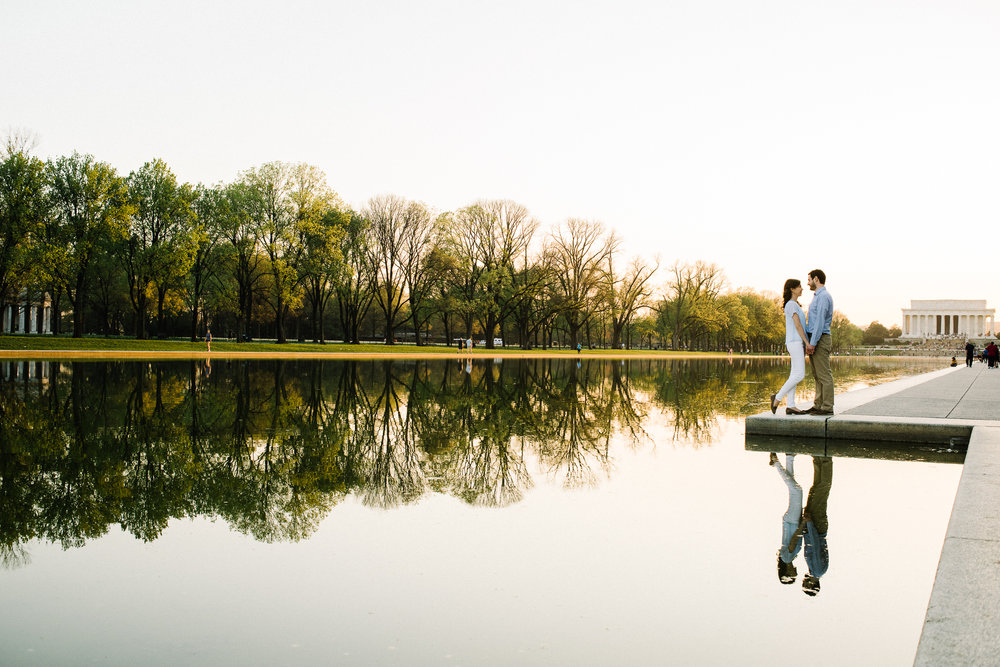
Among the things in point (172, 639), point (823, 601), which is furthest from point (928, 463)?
point (172, 639)

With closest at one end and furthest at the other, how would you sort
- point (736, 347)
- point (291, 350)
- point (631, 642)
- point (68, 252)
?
point (631, 642) → point (68, 252) → point (291, 350) → point (736, 347)

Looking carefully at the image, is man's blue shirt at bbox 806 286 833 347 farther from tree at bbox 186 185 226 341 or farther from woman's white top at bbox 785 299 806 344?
tree at bbox 186 185 226 341

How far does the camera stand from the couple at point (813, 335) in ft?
36.0

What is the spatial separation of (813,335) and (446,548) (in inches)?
315

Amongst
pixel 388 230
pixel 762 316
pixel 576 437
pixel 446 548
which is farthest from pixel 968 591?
pixel 762 316

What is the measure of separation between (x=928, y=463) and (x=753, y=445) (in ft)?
6.91

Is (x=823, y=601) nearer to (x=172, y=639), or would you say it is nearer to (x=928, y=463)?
(x=172, y=639)

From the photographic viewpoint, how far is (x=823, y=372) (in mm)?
11336

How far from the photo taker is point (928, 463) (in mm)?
8883

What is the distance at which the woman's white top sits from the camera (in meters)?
10.8

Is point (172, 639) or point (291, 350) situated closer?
point (172, 639)

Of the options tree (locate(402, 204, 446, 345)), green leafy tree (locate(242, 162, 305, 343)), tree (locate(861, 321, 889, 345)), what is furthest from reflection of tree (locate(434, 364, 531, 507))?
tree (locate(861, 321, 889, 345))

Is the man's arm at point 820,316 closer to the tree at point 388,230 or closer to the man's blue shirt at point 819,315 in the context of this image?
the man's blue shirt at point 819,315

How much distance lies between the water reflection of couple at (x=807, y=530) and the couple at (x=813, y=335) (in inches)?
128
